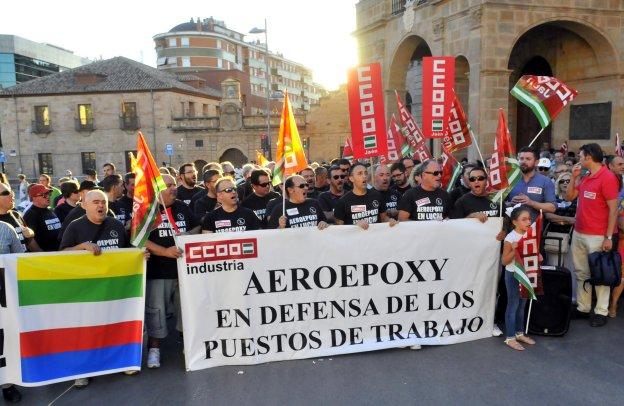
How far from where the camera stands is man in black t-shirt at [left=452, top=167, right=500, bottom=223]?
17.2ft

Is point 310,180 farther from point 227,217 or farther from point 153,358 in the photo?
point 153,358

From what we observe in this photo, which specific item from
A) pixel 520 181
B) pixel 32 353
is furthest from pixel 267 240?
pixel 520 181

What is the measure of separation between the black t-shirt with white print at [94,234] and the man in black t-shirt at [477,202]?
3.46 meters

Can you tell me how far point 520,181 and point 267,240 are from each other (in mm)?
3164

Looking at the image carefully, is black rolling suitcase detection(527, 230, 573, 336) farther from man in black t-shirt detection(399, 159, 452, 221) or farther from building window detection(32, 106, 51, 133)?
building window detection(32, 106, 51, 133)

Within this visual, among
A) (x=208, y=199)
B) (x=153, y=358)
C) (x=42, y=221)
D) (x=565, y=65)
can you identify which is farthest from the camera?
(x=565, y=65)

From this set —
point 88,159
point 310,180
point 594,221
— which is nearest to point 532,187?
point 594,221

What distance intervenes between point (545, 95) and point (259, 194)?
12.8 feet

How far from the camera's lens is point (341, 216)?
5.43 metres

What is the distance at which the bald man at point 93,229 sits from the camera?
14.8ft

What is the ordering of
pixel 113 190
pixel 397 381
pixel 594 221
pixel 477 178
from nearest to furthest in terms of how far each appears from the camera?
pixel 397 381, pixel 477 178, pixel 594 221, pixel 113 190

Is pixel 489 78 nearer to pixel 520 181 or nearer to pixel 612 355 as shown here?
pixel 520 181

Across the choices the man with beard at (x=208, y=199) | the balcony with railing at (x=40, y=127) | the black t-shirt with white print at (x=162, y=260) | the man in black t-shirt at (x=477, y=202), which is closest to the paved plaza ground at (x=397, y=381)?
the black t-shirt with white print at (x=162, y=260)

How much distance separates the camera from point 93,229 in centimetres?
458
